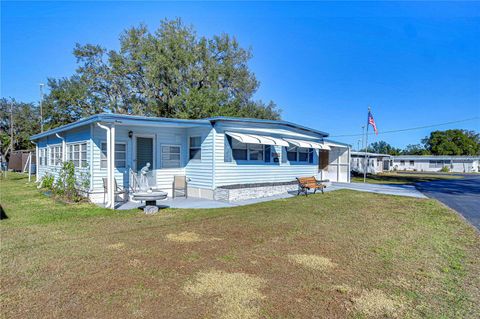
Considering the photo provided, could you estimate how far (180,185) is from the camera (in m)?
11.4

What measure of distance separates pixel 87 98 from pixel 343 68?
24.9 meters

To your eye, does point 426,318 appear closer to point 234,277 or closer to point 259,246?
point 234,277

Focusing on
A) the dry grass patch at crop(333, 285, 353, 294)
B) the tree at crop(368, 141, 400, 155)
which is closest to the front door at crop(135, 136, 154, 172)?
the dry grass patch at crop(333, 285, 353, 294)

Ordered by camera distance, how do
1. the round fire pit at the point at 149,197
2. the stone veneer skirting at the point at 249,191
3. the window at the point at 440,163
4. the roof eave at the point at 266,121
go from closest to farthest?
the round fire pit at the point at 149,197
the stone veneer skirting at the point at 249,191
the roof eave at the point at 266,121
the window at the point at 440,163

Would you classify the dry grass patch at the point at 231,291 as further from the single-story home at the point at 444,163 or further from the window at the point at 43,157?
the single-story home at the point at 444,163

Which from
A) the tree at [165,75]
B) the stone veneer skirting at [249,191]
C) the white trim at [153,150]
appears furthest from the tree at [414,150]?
the white trim at [153,150]

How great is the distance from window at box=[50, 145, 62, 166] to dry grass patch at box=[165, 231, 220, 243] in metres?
10.0

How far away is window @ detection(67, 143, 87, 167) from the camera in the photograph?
1056 cm

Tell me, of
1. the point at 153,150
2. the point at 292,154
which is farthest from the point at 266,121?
the point at 153,150

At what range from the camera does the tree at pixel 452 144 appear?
6500 cm

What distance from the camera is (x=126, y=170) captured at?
10.3m

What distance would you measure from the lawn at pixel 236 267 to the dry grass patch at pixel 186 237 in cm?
2

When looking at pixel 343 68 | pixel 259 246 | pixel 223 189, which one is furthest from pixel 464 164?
pixel 259 246

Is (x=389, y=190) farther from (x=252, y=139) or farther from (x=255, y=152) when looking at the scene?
(x=252, y=139)
